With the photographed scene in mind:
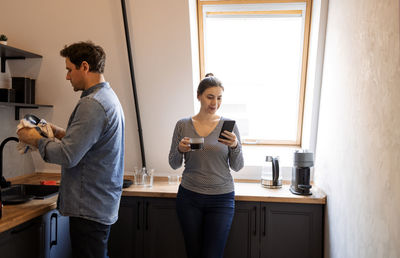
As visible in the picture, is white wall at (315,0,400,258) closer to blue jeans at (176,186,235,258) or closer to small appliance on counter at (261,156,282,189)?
small appliance on counter at (261,156,282,189)

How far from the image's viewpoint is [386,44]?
1422 mm

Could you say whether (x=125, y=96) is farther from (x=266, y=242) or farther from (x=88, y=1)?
(x=266, y=242)

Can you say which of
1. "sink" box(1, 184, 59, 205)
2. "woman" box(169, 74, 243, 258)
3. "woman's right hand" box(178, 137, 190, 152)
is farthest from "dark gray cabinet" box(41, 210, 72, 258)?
"woman's right hand" box(178, 137, 190, 152)

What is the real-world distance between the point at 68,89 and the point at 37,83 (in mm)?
298

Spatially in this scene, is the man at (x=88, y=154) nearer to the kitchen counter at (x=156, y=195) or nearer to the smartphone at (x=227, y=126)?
the kitchen counter at (x=156, y=195)

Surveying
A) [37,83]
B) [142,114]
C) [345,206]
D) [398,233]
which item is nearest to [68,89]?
[37,83]

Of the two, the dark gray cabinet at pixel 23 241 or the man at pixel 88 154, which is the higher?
the man at pixel 88 154

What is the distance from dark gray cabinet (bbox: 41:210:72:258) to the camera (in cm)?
196

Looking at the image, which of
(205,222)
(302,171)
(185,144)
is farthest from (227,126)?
(302,171)

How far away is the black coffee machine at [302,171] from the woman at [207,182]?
0.57 m

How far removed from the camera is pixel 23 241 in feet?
5.92

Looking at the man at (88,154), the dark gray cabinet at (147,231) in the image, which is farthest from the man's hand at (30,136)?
the dark gray cabinet at (147,231)

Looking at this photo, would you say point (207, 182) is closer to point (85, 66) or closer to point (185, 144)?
point (185, 144)

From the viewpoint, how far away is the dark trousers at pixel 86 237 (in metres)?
1.64
